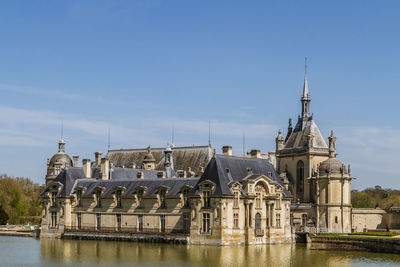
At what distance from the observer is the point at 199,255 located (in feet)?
184

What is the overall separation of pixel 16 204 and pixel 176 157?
25161mm

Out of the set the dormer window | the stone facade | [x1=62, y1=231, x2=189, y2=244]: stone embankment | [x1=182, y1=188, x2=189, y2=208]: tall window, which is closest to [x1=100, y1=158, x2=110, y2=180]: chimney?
the stone facade

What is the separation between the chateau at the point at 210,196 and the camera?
65.4 meters

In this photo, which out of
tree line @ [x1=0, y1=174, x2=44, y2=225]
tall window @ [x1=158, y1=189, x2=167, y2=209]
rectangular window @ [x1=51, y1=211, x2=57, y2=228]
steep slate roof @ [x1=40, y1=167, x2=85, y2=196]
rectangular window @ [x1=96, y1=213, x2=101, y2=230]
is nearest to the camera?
tall window @ [x1=158, y1=189, x2=167, y2=209]

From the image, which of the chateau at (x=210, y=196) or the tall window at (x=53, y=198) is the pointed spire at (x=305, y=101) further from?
the tall window at (x=53, y=198)

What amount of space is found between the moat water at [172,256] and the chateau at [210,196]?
3.07 meters

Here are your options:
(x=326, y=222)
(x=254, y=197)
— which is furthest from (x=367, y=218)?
(x=254, y=197)

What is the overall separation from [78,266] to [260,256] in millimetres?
14710

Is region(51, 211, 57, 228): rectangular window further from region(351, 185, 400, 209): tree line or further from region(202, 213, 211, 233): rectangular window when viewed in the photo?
region(351, 185, 400, 209): tree line

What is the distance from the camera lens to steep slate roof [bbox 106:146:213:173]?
89375 mm

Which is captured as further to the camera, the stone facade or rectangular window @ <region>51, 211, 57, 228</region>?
rectangular window @ <region>51, 211, 57, 228</region>

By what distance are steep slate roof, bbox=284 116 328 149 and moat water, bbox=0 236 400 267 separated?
23.8 meters

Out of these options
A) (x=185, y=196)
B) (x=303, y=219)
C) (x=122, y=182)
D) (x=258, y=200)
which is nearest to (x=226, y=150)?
(x=185, y=196)

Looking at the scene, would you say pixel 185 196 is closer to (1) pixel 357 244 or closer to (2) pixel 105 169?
(2) pixel 105 169
